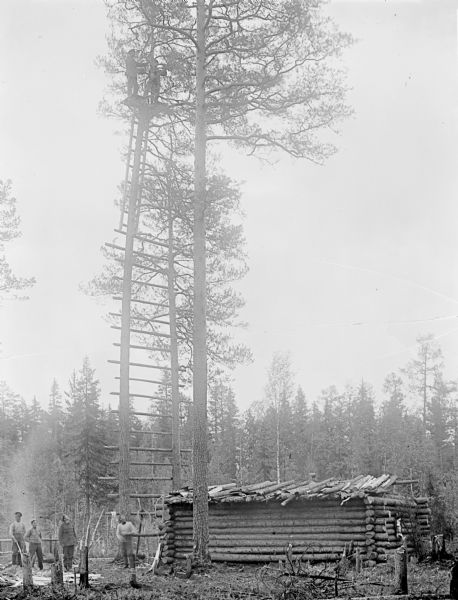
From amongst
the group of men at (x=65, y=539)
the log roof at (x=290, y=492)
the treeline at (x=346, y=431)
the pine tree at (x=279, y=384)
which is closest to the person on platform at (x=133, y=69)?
the log roof at (x=290, y=492)

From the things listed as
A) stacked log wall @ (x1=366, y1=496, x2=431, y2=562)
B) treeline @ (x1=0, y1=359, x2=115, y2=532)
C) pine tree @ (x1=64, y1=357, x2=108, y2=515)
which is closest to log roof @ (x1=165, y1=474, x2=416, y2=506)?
stacked log wall @ (x1=366, y1=496, x2=431, y2=562)

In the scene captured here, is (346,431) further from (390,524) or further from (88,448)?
(390,524)

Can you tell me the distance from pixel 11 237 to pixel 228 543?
13284 mm

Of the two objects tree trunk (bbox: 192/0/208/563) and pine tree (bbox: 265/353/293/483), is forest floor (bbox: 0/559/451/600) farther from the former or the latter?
pine tree (bbox: 265/353/293/483)

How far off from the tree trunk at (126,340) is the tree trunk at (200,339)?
4015mm

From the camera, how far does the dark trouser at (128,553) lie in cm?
1964

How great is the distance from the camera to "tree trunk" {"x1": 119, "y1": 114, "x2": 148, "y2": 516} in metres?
22.2

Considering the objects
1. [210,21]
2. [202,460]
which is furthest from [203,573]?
[210,21]

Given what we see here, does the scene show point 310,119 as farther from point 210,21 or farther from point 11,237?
point 11,237

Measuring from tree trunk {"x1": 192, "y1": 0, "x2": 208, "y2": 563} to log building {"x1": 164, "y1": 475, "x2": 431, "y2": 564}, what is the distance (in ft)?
11.1

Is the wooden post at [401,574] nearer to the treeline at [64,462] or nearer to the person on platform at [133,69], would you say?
the person on platform at [133,69]

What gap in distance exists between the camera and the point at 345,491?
2012 cm

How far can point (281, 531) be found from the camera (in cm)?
2077

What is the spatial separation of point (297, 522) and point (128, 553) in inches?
192
